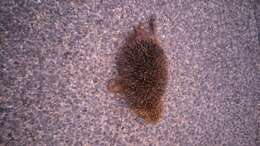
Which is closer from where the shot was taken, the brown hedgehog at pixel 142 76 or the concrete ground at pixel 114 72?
the concrete ground at pixel 114 72

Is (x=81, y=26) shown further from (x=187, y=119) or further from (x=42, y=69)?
(x=187, y=119)

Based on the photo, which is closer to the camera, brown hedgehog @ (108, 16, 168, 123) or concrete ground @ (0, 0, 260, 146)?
concrete ground @ (0, 0, 260, 146)

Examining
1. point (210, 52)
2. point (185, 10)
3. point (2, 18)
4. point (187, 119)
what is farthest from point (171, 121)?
point (2, 18)

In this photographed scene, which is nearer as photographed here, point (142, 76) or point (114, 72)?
point (142, 76)
